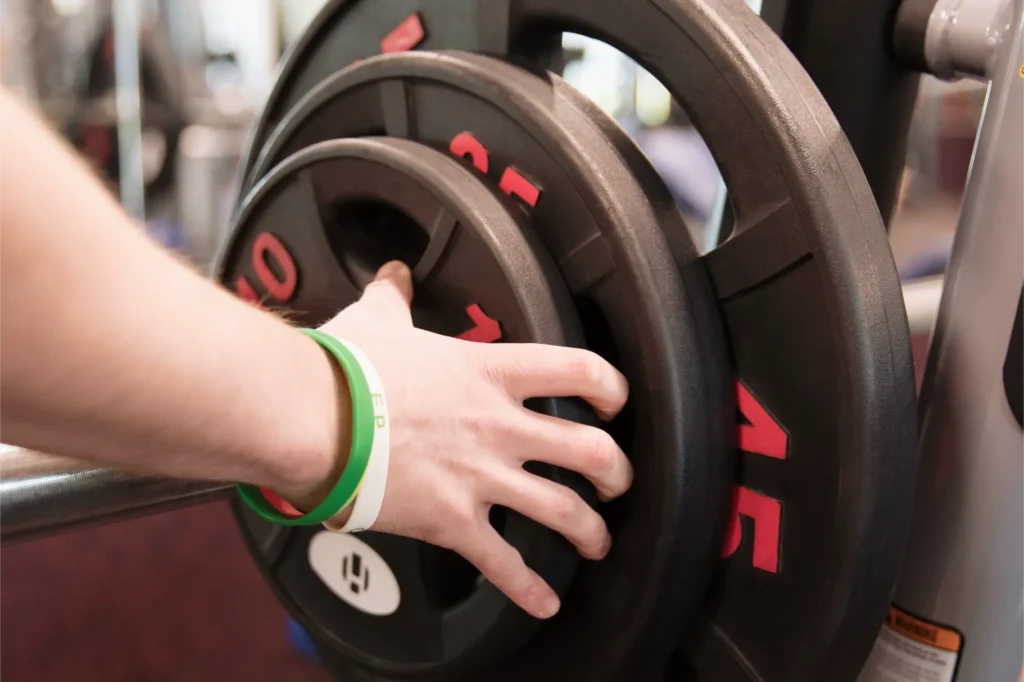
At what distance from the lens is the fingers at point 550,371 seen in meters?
0.51

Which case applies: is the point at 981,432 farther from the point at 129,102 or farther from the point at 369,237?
the point at 129,102

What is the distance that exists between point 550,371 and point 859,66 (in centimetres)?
34

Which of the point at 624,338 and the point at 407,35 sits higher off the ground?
the point at 407,35

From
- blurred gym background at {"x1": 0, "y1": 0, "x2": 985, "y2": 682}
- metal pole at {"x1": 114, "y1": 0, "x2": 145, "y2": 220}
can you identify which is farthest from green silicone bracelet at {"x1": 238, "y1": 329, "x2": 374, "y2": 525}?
metal pole at {"x1": 114, "y1": 0, "x2": 145, "y2": 220}

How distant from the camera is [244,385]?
41 centimetres

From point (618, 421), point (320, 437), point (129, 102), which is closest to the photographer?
point (320, 437)

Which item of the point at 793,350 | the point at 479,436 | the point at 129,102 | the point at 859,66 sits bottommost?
the point at 129,102

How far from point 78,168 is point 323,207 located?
0.33m

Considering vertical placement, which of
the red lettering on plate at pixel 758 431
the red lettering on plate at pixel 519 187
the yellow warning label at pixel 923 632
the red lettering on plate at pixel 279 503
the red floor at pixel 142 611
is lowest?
the red floor at pixel 142 611

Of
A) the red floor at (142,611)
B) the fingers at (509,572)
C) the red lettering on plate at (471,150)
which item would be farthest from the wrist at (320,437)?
the red floor at (142,611)

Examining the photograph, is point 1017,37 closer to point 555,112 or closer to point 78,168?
point 555,112

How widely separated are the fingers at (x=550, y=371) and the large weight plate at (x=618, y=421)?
0.03 meters

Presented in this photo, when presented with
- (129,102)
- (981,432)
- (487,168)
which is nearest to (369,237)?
(487,168)

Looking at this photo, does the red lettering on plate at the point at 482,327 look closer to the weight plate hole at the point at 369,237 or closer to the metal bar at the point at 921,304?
the weight plate hole at the point at 369,237
